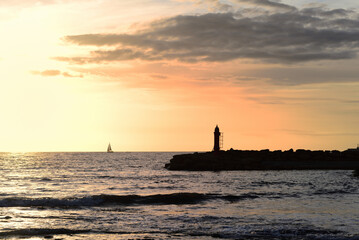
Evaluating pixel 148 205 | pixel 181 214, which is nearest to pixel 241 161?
pixel 148 205

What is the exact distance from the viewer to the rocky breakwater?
225ft

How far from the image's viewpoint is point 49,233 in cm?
2028

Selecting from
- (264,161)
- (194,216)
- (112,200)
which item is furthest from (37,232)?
(264,161)

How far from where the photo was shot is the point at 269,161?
71.6 metres

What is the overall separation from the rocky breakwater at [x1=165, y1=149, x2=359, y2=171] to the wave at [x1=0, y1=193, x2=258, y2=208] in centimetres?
3450

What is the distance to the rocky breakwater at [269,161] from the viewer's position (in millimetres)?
68562

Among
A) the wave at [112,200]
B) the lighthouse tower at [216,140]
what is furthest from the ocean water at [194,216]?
the lighthouse tower at [216,140]

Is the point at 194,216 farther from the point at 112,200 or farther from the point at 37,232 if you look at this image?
the point at 112,200

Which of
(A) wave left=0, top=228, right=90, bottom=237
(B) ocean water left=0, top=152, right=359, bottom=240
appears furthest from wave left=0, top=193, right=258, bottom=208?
(A) wave left=0, top=228, right=90, bottom=237

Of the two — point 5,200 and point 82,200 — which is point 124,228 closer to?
point 82,200

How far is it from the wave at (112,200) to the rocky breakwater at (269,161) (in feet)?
113

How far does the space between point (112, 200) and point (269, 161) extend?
141 feet

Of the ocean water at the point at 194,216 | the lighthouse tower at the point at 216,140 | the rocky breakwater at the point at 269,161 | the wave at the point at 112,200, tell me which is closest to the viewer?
the ocean water at the point at 194,216

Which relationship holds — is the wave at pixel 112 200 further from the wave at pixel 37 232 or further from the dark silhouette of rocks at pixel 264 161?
the dark silhouette of rocks at pixel 264 161
